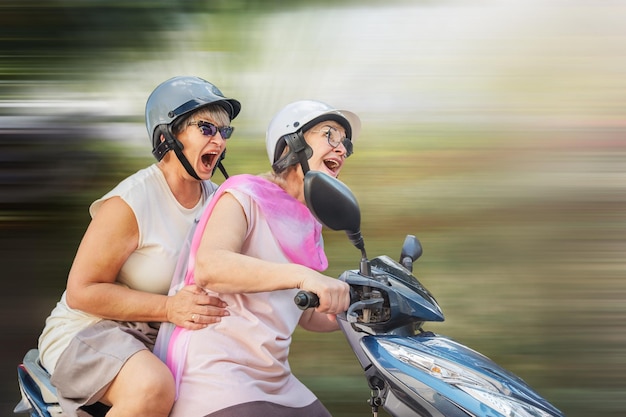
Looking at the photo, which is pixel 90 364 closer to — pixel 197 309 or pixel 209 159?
pixel 197 309

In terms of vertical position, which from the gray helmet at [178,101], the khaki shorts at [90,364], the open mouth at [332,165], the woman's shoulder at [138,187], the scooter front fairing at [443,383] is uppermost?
the gray helmet at [178,101]

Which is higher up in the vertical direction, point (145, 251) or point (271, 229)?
point (271, 229)

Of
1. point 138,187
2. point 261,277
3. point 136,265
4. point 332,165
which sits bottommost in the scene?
point 136,265

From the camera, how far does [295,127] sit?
234cm

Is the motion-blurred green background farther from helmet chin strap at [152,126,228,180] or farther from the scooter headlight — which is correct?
the scooter headlight

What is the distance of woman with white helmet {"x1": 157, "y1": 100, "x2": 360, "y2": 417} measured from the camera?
6.90 feet

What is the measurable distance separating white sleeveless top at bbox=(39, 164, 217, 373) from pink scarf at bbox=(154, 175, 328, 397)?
0.21 m

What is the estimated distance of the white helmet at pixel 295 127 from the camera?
7.65 feet

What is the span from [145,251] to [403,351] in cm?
96

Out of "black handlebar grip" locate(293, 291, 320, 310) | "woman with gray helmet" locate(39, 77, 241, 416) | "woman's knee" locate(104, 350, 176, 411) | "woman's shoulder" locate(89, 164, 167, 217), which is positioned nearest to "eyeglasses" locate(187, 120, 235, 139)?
"woman with gray helmet" locate(39, 77, 241, 416)

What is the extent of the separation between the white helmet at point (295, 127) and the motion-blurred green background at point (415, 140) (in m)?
2.02

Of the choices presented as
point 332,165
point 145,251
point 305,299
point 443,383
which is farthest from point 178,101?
point 443,383

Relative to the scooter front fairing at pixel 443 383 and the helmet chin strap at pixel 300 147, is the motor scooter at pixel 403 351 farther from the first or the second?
the helmet chin strap at pixel 300 147

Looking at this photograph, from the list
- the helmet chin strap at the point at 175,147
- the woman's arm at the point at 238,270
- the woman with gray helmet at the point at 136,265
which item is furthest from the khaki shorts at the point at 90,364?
the helmet chin strap at the point at 175,147
